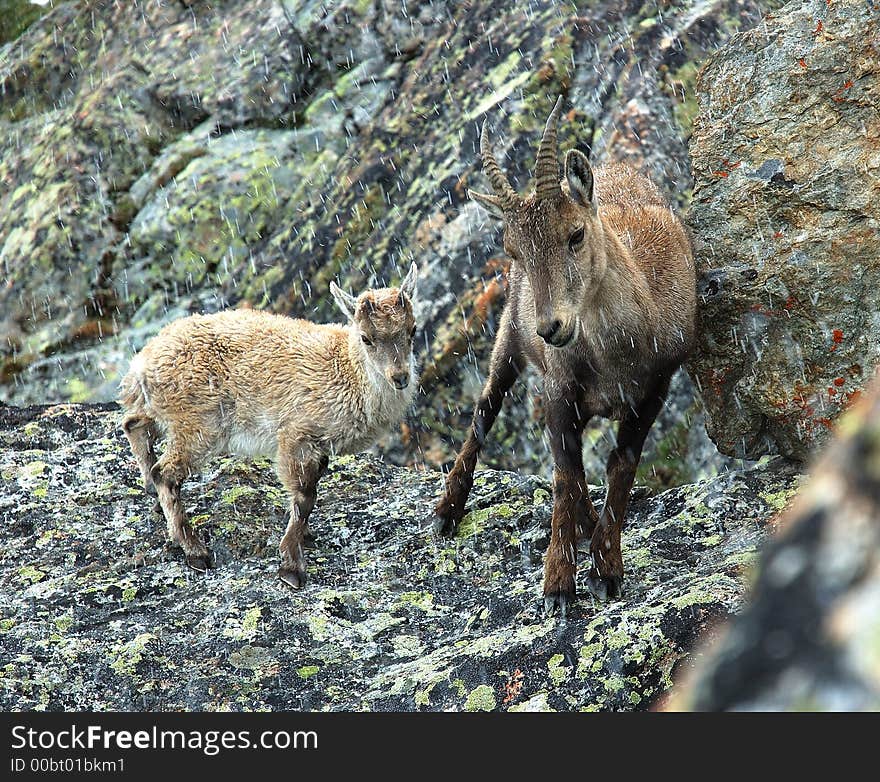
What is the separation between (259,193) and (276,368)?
5.69 m

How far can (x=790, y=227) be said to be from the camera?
7676 millimetres

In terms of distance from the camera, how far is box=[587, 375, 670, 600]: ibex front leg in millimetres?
6457

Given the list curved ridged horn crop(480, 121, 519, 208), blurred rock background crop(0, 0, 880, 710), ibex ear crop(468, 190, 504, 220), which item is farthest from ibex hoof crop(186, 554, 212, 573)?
curved ridged horn crop(480, 121, 519, 208)

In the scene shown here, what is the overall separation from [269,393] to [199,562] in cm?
153

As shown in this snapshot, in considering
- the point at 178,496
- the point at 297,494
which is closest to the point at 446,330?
the point at 297,494

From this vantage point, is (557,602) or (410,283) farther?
(410,283)

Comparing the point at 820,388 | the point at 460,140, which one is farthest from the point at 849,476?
the point at 460,140

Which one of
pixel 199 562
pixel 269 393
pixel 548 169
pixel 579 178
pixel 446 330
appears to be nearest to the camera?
pixel 548 169

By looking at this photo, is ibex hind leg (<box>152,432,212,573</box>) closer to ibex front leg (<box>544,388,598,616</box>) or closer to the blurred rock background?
the blurred rock background

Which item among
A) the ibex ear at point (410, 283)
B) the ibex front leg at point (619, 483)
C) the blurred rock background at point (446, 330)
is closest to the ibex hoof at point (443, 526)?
the blurred rock background at point (446, 330)

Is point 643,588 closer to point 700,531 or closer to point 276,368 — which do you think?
point 700,531

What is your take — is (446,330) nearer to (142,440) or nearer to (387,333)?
(387,333)

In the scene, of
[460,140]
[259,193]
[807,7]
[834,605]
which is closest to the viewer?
[834,605]

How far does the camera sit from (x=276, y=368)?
27.2 ft
